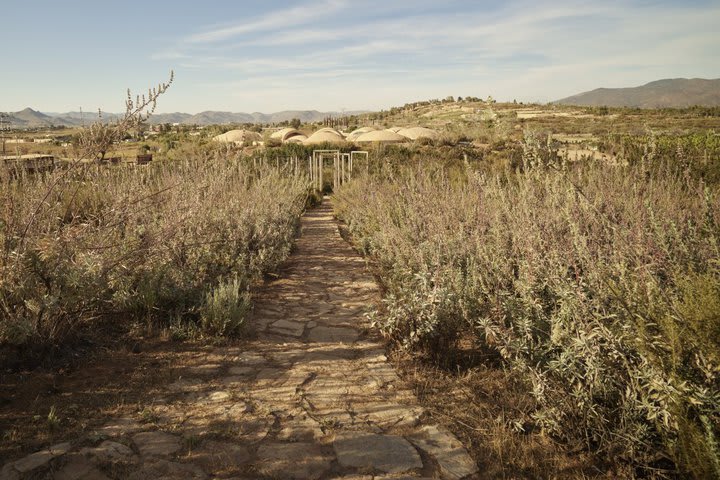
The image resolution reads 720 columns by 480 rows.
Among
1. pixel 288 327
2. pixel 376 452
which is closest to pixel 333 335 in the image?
pixel 288 327

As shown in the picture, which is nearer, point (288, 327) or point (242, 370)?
point (242, 370)

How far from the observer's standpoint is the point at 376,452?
2.33 meters

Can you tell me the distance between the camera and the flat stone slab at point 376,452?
2.22 metres

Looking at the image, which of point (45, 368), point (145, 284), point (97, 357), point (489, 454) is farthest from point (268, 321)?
point (489, 454)

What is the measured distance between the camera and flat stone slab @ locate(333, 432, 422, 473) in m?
2.22

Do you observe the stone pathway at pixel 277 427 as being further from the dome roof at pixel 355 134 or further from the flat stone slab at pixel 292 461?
the dome roof at pixel 355 134

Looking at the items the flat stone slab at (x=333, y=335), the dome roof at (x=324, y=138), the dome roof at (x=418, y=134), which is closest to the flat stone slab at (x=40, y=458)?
the flat stone slab at (x=333, y=335)

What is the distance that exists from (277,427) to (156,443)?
62 centimetres

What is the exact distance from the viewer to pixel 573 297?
2479mm

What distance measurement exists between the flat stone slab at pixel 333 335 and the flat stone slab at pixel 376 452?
1.53 m

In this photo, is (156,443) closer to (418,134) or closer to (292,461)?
(292,461)

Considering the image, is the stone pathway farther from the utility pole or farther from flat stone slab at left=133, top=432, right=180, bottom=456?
the utility pole

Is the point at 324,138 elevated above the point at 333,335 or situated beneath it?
elevated above

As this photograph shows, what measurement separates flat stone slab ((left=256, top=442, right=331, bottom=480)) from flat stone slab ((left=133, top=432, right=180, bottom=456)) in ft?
1.46
